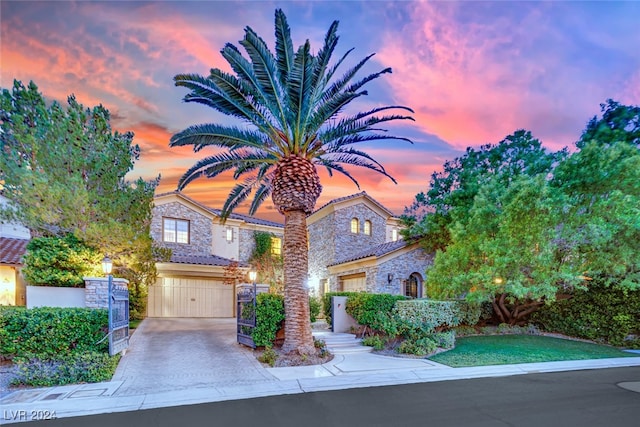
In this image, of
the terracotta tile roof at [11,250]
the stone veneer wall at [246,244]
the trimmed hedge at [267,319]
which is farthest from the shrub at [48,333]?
the stone veneer wall at [246,244]

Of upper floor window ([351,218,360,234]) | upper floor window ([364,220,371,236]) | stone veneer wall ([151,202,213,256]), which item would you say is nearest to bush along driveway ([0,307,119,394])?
stone veneer wall ([151,202,213,256])

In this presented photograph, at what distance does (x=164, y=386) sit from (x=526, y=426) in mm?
6987

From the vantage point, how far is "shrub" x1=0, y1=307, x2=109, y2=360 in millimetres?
8180

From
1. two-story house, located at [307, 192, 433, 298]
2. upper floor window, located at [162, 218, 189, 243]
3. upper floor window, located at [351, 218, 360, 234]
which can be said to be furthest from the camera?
upper floor window, located at [351, 218, 360, 234]

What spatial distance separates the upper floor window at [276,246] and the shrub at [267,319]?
1341 cm

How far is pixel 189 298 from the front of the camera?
2048 cm

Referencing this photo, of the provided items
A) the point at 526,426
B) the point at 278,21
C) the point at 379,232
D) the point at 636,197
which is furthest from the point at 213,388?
the point at 379,232

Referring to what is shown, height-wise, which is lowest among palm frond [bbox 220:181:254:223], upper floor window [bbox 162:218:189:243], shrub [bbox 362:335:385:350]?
shrub [bbox 362:335:385:350]

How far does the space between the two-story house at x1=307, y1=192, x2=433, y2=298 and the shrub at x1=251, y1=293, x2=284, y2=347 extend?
8.23 metres

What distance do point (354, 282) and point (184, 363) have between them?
12856 mm

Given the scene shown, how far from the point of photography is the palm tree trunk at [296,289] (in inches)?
412

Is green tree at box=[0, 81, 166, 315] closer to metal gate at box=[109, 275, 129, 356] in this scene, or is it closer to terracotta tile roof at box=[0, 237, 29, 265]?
metal gate at box=[109, 275, 129, 356]

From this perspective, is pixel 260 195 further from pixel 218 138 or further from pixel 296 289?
pixel 296 289

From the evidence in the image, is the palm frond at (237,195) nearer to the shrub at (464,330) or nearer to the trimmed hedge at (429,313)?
the trimmed hedge at (429,313)
